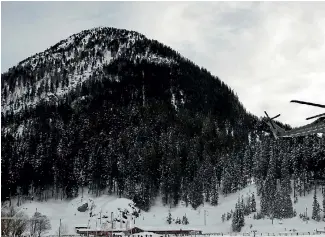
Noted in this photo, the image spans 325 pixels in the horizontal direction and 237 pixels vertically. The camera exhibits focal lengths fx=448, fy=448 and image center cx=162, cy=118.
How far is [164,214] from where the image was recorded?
127 meters

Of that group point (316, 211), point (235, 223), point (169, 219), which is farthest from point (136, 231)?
point (316, 211)

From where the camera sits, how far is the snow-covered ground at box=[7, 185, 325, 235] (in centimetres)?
10396

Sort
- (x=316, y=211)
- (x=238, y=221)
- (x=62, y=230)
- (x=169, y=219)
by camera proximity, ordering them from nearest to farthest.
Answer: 1. (x=238, y=221)
2. (x=316, y=211)
3. (x=62, y=230)
4. (x=169, y=219)

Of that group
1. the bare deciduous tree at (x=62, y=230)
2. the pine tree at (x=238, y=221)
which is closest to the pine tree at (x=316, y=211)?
the pine tree at (x=238, y=221)

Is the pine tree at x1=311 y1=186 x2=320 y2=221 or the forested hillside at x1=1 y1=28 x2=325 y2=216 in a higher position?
the forested hillside at x1=1 y1=28 x2=325 y2=216

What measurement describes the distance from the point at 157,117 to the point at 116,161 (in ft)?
138

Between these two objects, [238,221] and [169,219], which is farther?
[169,219]

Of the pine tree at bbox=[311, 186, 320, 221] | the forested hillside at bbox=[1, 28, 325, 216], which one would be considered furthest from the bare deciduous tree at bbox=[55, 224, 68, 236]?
the pine tree at bbox=[311, 186, 320, 221]

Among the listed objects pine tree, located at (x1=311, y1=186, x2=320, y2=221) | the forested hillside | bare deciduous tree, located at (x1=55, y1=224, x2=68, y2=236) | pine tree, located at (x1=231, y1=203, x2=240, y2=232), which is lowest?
bare deciduous tree, located at (x1=55, y1=224, x2=68, y2=236)

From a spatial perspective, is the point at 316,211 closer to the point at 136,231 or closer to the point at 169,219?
the point at 169,219

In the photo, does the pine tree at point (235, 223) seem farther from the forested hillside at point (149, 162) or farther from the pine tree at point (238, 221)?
the forested hillside at point (149, 162)

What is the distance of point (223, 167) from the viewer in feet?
483

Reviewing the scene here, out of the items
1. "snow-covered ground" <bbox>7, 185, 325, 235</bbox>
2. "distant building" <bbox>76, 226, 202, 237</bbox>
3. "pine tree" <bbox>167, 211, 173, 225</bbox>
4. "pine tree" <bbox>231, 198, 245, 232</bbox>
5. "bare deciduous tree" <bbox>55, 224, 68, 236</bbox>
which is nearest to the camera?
"distant building" <bbox>76, 226, 202, 237</bbox>

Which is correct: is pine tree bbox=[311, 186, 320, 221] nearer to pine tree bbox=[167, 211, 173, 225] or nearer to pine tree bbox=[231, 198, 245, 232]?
pine tree bbox=[231, 198, 245, 232]
